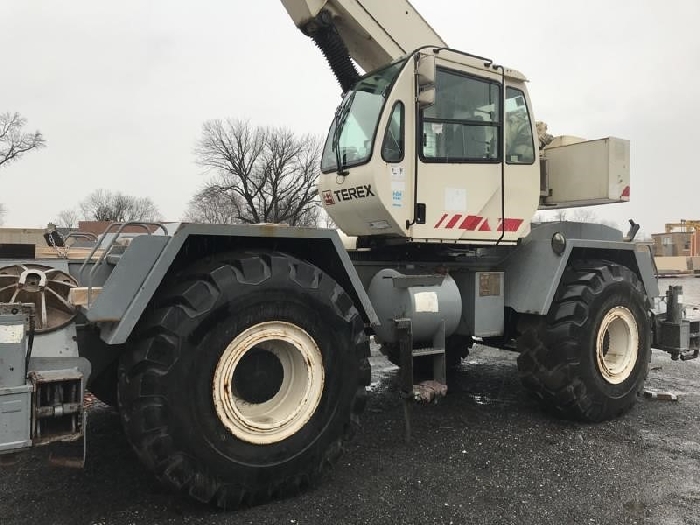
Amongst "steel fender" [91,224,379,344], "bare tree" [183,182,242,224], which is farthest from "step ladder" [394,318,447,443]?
"bare tree" [183,182,242,224]

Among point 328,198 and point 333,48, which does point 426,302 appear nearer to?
point 328,198

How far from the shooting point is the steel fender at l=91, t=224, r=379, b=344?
308 centimetres

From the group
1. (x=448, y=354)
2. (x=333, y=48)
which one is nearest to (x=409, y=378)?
(x=448, y=354)

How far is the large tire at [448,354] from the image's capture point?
589 centimetres

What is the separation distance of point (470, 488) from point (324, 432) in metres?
1.08

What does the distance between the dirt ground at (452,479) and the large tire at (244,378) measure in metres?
0.30

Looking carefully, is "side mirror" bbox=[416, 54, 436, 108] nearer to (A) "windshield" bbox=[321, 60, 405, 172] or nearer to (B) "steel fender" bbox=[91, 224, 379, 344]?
(A) "windshield" bbox=[321, 60, 405, 172]

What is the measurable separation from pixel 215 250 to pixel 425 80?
7.77ft

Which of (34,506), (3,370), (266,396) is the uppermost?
(3,370)

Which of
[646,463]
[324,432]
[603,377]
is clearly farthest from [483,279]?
[324,432]

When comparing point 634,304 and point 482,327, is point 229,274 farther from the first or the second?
point 634,304

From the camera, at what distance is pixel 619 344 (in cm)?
557

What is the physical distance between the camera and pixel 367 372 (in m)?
3.74

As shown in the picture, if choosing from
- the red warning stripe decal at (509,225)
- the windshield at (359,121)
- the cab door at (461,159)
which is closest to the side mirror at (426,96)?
the cab door at (461,159)
